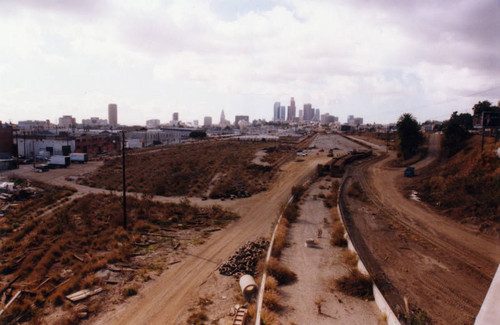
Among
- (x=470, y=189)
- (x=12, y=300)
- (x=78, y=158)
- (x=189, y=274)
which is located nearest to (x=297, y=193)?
(x=470, y=189)

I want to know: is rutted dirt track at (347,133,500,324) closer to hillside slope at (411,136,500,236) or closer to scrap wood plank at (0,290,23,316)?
hillside slope at (411,136,500,236)

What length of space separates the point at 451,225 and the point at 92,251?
22.2m

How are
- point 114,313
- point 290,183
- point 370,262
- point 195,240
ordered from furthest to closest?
point 290,183 → point 195,240 → point 370,262 → point 114,313

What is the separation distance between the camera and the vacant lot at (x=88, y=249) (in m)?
12.1

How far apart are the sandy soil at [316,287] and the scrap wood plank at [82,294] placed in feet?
25.5

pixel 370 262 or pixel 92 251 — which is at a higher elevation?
pixel 370 262

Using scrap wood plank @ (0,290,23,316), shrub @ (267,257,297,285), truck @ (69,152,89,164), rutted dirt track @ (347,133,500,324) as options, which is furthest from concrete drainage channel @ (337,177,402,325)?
truck @ (69,152,89,164)

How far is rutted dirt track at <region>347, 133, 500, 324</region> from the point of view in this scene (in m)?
10.9

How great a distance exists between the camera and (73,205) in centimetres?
2605

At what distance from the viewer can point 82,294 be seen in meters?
12.4

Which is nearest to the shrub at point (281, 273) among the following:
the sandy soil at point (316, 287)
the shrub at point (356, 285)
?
the sandy soil at point (316, 287)

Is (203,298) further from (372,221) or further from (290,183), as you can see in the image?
(290,183)

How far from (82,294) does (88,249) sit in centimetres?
527

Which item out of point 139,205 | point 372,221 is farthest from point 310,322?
point 139,205
